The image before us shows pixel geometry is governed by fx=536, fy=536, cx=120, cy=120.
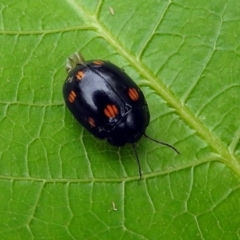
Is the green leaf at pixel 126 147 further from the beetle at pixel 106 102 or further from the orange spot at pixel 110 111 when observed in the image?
the orange spot at pixel 110 111

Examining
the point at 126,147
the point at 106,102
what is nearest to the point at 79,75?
the point at 106,102

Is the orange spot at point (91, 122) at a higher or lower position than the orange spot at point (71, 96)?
lower

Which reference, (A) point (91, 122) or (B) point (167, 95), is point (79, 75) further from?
(B) point (167, 95)

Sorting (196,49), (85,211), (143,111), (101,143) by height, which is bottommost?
(85,211)

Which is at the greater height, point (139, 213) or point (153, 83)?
point (153, 83)

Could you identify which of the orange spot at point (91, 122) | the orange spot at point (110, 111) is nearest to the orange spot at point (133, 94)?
the orange spot at point (110, 111)

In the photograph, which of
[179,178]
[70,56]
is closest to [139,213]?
[179,178]

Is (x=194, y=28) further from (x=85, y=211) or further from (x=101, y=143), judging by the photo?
(x=85, y=211)
